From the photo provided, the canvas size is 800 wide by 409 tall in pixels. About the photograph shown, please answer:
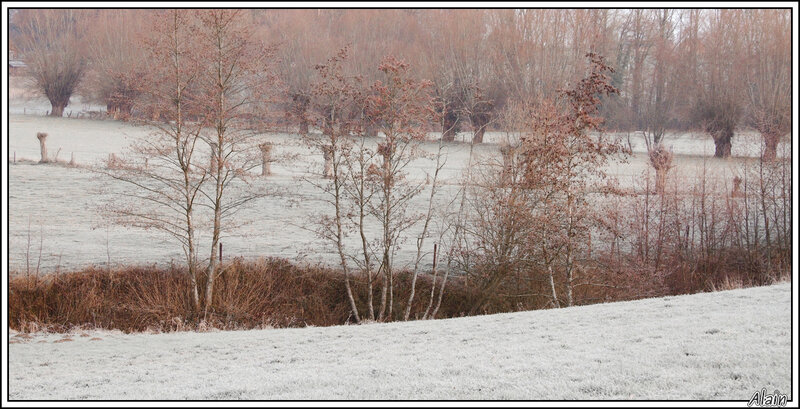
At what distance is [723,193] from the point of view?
2806cm

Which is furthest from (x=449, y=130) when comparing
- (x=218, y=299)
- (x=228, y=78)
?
(x=218, y=299)

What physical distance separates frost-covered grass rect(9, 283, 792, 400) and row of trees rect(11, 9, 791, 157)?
65.2 ft

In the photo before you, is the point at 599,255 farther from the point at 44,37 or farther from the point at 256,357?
the point at 44,37

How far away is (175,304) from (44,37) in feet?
119

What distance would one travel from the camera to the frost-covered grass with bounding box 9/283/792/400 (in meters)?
8.12

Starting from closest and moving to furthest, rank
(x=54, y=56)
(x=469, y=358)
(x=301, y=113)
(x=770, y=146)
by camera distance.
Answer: (x=469, y=358)
(x=301, y=113)
(x=770, y=146)
(x=54, y=56)

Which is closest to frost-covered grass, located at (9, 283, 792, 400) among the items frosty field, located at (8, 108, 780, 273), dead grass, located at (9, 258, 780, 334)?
dead grass, located at (9, 258, 780, 334)

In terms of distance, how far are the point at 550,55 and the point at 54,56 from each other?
97.9 feet

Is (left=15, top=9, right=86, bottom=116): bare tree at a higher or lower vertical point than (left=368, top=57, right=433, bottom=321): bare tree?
higher

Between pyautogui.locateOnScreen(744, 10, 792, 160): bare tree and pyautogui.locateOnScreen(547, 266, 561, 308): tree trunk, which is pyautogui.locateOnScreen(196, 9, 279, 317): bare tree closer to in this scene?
pyautogui.locateOnScreen(547, 266, 561, 308): tree trunk

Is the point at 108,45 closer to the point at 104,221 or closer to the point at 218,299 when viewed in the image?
the point at 104,221

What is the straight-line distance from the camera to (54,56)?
46.2 metres

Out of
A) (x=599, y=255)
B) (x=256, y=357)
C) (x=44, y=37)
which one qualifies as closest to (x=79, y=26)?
(x=44, y=37)

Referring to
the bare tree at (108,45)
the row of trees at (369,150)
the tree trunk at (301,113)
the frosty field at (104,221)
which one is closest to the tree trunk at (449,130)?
the row of trees at (369,150)
